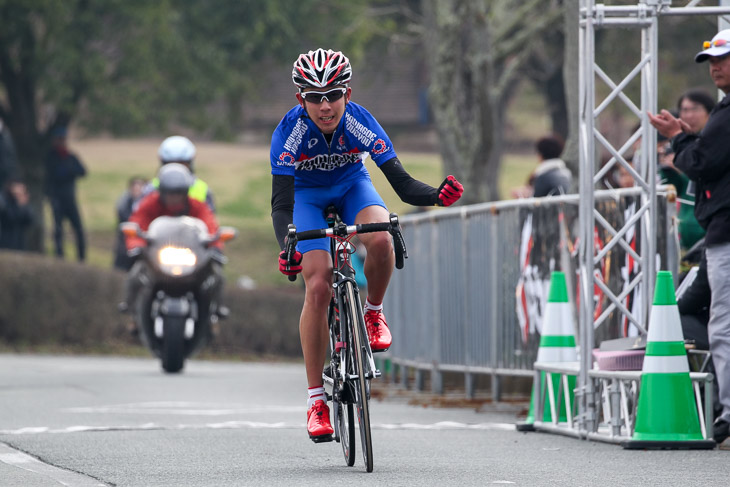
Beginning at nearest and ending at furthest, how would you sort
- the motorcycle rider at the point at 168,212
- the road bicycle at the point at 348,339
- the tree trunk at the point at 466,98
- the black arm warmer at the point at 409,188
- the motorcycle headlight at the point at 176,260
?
the road bicycle at the point at 348,339, the black arm warmer at the point at 409,188, the motorcycle headlight at the point at 176,260, the motorcycle rider at the point at 168,212, the tree trunk at the point at 466,98

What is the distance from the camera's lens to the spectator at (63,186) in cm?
2703

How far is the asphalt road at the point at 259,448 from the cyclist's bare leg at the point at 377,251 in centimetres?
94

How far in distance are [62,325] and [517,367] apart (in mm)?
9784

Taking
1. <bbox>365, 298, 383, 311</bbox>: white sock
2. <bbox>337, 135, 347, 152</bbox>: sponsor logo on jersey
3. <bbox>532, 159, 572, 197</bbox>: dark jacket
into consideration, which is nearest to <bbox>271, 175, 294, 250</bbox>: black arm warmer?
<bbox>337, 135, 347, 152</bbox>: sponsor logo on jersey

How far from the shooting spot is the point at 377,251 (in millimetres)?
8320

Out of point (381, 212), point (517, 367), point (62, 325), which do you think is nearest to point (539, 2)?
point (62, 325)

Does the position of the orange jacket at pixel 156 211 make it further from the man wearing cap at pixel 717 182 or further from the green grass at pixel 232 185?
the green grass at pixel 232 185

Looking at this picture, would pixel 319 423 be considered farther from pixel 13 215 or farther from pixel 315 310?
pixel 13 215

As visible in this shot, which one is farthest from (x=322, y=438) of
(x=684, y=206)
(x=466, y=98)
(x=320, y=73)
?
(x=466, y=98)

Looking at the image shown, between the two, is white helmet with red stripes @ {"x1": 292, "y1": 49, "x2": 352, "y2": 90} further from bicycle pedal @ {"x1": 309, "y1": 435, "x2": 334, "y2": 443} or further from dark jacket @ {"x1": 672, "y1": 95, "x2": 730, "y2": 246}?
dark jacket @ {"x1": 672, "y1": 95, "x2": 730, "y2": 246}

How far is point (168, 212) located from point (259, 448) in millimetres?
7903

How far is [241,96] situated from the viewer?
38406 millimetres

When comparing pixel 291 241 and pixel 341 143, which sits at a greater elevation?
pixel 341 143

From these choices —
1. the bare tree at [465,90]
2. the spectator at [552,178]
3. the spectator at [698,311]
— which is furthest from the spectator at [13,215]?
the spectator at [698,311]
